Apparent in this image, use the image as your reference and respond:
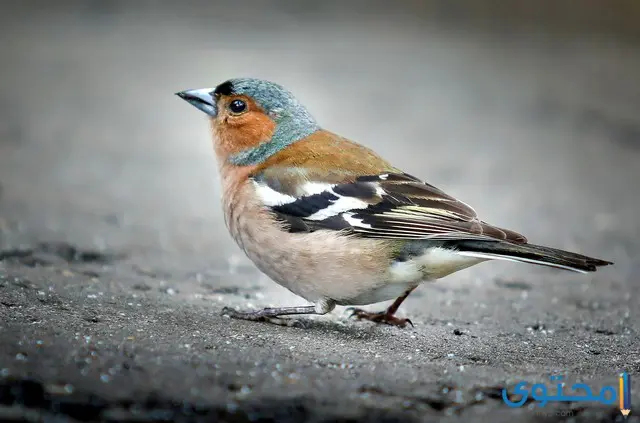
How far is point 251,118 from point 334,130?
14.4 ft

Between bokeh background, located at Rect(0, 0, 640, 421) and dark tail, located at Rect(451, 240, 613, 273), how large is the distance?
1.76 ft

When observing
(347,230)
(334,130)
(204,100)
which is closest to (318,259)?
(347,230)

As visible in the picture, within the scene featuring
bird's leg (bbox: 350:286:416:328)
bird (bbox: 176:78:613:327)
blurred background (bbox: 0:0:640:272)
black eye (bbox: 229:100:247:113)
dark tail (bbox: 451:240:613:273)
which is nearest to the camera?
dark tail (bbox: 451:240:613:273)

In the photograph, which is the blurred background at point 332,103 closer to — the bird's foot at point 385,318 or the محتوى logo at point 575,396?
the bird's foot at point 385,318

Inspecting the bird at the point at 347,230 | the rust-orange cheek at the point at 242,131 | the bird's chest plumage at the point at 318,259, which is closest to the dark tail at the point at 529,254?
the bird at the point at 347,230

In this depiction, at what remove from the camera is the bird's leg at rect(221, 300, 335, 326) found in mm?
5037

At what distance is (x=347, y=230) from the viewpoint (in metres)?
4.88

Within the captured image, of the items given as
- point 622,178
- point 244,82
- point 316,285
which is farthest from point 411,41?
point 316,285

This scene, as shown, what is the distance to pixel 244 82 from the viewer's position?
574cm

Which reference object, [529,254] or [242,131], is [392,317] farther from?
[242,131]

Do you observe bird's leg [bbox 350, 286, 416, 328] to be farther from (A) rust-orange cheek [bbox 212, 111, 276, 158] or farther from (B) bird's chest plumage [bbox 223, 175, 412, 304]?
(A) rust-orange cheek [bbox 212, 111, 276, 158]

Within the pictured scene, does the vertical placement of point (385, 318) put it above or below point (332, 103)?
below

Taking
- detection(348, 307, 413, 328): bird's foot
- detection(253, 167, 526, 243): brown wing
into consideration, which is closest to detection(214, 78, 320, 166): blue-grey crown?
detection(253, 167, 526, 243): brown wing

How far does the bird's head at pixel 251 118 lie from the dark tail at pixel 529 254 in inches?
59.5
